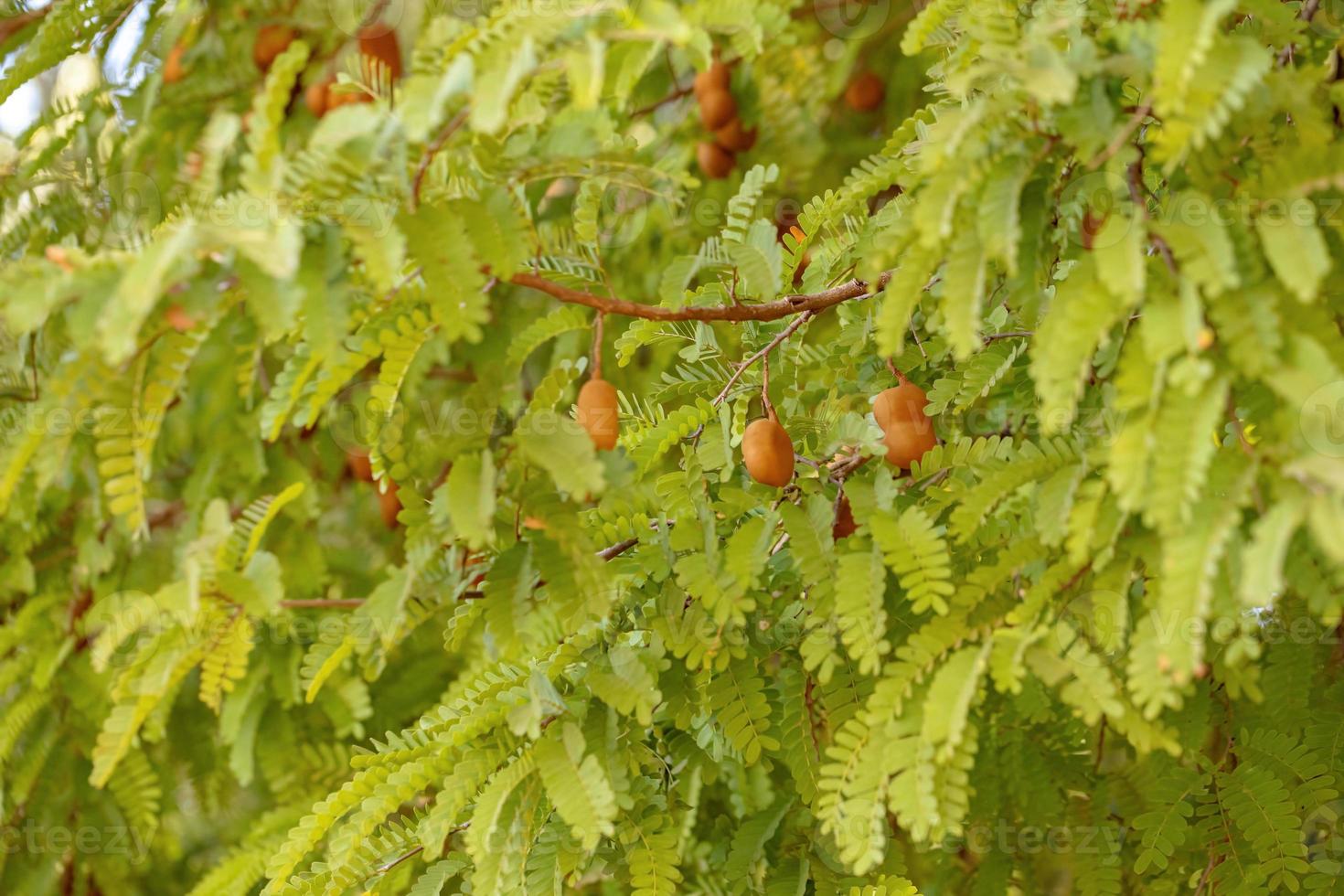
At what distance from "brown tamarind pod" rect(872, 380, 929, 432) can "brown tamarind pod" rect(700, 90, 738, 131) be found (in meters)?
0.85

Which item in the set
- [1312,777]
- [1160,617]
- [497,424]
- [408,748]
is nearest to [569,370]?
[497,424]

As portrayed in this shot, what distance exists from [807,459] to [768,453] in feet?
0.24

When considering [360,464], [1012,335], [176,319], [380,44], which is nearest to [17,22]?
[380,44]

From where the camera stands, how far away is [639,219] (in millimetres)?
1733

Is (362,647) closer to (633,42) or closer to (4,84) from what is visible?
(633,42)

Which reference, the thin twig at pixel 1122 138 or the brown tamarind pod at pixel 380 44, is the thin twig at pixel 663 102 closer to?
the brown tamarind pod at pixel 380 44

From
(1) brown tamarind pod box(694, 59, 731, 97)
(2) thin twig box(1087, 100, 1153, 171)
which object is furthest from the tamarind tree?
(1) brown tamarind pod box(694, 59, 731, 97)

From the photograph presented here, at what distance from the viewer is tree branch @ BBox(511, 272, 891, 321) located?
87 centimetres

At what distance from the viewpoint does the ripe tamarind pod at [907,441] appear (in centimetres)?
103

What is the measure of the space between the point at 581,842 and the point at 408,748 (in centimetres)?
20

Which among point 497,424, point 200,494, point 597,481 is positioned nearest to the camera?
point 597,481

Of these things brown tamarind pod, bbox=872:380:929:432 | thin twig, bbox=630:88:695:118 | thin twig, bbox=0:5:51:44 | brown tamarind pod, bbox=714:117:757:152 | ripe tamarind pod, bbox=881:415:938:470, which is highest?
thin twig, bbox=0:5:51:44

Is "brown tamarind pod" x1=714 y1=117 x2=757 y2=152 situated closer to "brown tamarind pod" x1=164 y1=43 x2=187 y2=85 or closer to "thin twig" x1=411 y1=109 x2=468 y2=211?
"brown tamarind pod" x1=164 y1=43 x2=187 y2=85

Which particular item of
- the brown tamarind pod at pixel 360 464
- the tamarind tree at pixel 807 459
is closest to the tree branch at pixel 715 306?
the tamarind tree at pixel 807 459
